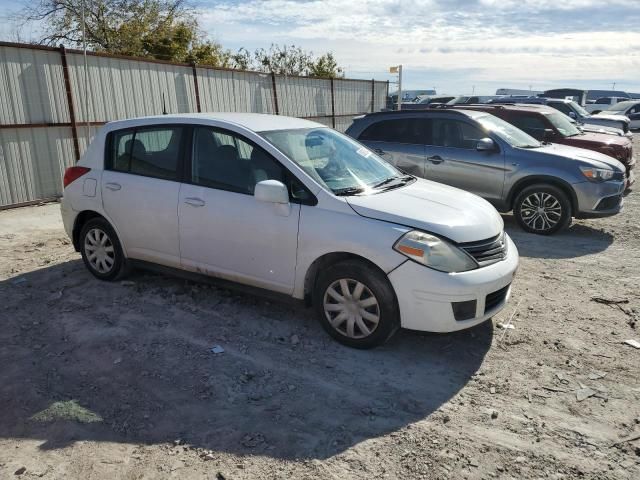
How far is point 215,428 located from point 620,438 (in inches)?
93.4

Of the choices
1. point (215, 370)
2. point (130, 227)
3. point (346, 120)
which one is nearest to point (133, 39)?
point (346, 120)

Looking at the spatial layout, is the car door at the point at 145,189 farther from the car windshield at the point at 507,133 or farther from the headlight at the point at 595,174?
the headlight at the point at 595,174

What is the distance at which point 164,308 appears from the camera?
15.7 feet

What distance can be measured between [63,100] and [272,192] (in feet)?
23.3

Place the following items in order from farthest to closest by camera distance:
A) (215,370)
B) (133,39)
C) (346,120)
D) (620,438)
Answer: (133,39)
(346,120)
(215,370)
(620,438)

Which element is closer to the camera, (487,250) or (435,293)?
(435,293)

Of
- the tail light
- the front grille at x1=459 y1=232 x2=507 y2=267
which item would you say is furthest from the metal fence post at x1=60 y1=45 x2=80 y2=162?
the front grille at x1=459 y1=232 x2=507 y2=267

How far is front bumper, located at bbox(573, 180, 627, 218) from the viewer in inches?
284

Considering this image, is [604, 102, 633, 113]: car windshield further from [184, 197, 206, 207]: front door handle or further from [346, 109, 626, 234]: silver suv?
[184, 197, 206, 207]: front door handle

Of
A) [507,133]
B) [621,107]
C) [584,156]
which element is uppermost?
[507,133]

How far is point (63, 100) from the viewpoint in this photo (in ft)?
30.4

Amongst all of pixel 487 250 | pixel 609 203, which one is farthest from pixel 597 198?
pixel 487 250

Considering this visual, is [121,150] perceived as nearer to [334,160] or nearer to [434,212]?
[334,160]

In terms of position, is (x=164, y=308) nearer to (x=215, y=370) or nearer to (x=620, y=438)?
(x=215, y=370)
